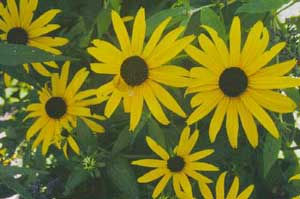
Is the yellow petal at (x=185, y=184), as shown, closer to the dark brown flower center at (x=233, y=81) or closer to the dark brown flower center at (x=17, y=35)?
the dark brown flower center at (x=233, y=81)

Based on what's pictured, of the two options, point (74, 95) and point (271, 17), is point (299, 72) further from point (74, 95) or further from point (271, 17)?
point (74, 95)

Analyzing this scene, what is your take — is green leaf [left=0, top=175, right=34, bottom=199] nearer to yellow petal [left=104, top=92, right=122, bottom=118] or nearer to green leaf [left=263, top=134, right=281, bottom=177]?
yellow petal [left=104, top=92, right=122, bottom=118]

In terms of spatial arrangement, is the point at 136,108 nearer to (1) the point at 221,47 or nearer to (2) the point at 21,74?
(1) the point at 221,47

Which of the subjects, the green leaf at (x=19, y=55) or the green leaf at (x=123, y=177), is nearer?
the green leaf at (x=19, y=55)

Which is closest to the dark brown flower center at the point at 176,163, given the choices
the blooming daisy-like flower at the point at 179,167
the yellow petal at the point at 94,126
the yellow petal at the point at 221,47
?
the blooming daisy-like flower at the point at 179,167

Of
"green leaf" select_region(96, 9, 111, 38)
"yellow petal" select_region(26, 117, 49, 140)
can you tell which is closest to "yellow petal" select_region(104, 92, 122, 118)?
"green leaf" select_region(96, 9, 111, 38)

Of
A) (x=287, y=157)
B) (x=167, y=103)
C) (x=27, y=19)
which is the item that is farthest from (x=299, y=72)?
(x=27, y=19)

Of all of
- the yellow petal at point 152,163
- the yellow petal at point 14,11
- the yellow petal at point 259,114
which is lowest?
the yellow petal at point 152,163

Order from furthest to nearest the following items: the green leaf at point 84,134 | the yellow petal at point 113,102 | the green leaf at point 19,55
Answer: the green leaf at point 84,134
the yellow petal at point 113,102
the green leaf at point 19,55

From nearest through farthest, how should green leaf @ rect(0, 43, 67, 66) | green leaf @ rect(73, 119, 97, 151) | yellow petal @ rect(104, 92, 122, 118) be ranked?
green leaf @ rect(0, 43, 67, 66) < yellow petal @ rect(104, 92, 122, 118) < green leaf @ rect(73, 119, 97, 151)
